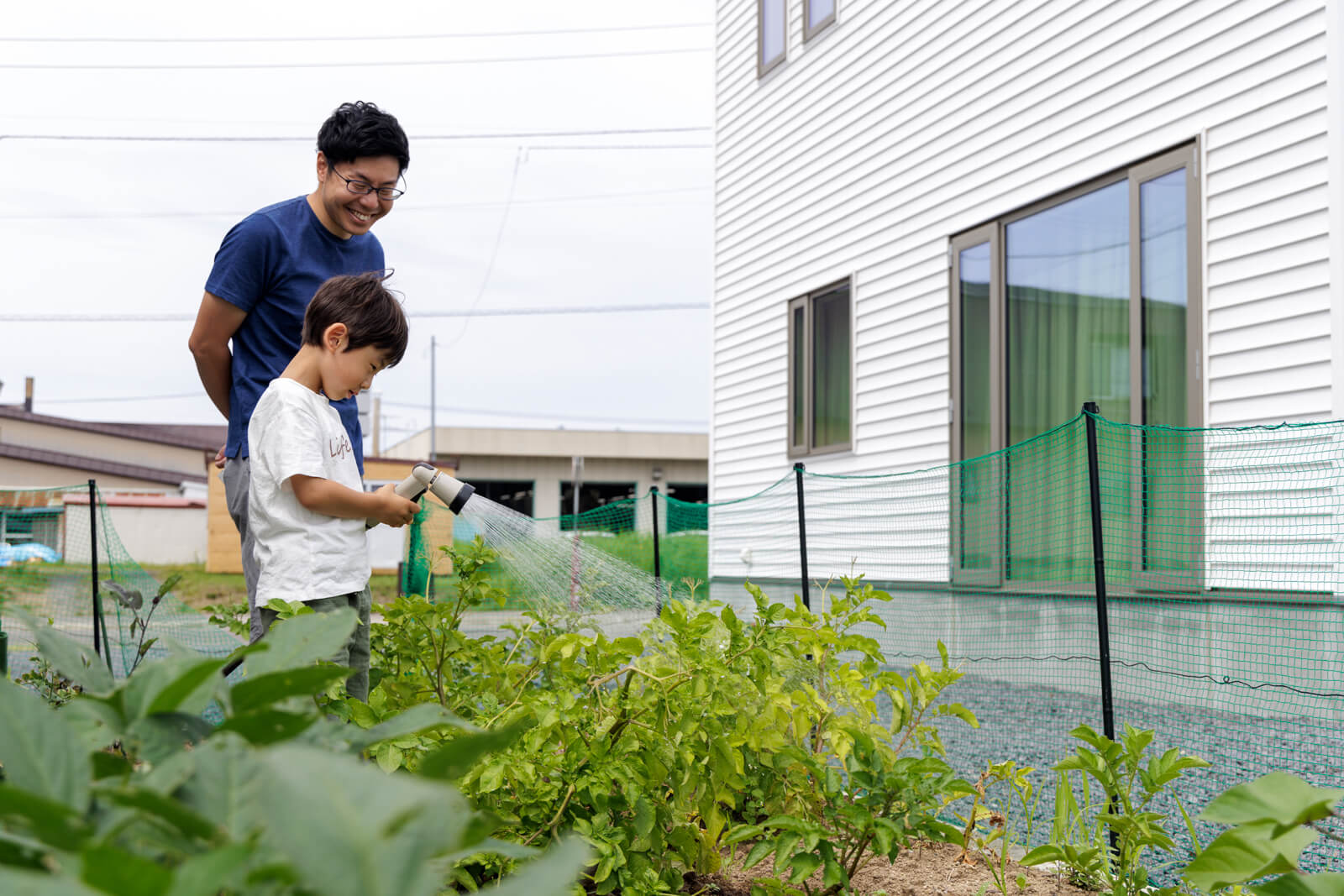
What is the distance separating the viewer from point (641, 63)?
2255 cm

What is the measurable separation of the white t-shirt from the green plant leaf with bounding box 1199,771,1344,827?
1.66m

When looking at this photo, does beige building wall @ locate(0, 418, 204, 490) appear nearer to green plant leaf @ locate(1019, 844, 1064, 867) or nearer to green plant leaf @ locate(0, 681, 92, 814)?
green plant leaf @ locate(1019, 844, 1064, 867)

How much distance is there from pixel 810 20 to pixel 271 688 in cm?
869

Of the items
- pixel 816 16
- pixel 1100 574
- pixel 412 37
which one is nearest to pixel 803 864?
pixel 1100 574

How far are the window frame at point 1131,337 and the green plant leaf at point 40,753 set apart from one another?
16.5ft

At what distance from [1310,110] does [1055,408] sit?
200 cm

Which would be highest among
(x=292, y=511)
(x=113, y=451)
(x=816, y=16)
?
(x=816, y=16)

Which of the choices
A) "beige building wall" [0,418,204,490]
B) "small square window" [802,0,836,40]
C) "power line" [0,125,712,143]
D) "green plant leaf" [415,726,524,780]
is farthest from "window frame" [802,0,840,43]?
"beige building wall" [0,418,204,490]

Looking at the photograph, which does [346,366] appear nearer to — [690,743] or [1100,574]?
[690,743]

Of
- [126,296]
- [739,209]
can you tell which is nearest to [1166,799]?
[739,209]

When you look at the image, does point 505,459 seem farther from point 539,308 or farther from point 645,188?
point 645,188

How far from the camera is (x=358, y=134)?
2297 mm

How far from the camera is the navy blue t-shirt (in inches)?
88.7

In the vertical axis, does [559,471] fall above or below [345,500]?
above
